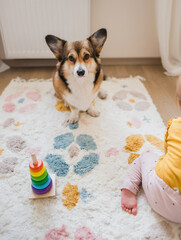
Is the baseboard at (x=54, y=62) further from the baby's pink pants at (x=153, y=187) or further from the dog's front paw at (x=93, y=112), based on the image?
the baby's pink pants at (x=153, y=187)

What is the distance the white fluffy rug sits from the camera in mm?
869

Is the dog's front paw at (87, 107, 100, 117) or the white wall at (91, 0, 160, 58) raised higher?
the white wall at (91, 0, 160, 58)

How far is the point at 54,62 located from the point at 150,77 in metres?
1.15

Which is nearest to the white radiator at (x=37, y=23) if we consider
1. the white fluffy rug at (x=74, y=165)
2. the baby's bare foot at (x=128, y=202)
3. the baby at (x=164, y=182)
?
the white fluffy rug at (x=74, y=165)

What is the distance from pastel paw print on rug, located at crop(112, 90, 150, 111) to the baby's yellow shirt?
2.53ft

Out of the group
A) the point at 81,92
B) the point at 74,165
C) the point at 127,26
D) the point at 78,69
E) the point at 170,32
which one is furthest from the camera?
the point at 127,26

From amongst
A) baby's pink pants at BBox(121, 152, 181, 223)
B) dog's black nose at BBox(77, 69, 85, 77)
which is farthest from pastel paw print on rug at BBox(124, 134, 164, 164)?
dog's black nose at BBox(77, 69, 85, 77)

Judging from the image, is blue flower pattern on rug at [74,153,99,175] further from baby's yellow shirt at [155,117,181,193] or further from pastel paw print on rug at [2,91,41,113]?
pastel paw print on rug at [2,91,41,113]

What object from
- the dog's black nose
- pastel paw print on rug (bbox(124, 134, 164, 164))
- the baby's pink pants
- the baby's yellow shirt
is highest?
the dog's black nose

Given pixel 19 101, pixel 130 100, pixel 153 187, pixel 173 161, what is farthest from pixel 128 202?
pixel 19 101

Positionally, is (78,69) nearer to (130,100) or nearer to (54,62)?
(130,100)

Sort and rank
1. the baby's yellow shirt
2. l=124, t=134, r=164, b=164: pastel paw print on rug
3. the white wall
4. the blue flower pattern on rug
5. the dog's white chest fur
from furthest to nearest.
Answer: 1. the white wall
2. the dog's white chest fur
3. l=124, t=134, r=164, b=164: pastel paw print on rug
4. the blue flower pattern on rug
5. the baby's yellow shirt

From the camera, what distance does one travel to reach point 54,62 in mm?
2381

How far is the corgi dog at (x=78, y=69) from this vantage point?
4.28 ft
